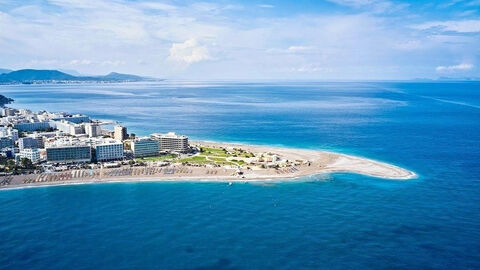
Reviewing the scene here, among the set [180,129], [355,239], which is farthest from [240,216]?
[180,129]

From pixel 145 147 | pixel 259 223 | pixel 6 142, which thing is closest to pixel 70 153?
pixel 145 147

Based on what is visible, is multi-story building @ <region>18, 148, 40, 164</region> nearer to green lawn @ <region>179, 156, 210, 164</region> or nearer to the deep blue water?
the deep blue water

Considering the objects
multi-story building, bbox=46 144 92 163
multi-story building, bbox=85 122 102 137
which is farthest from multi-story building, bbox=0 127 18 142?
multi-story building, bbox=46 144 92 163

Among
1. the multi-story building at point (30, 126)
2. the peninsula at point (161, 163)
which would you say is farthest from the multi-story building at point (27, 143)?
the multi-story building at point (30, 126)

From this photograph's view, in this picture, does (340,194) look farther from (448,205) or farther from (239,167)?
(239,167)

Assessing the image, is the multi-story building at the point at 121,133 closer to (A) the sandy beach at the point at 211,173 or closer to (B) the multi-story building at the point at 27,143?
(B) the multi-story building at the point at 27,143

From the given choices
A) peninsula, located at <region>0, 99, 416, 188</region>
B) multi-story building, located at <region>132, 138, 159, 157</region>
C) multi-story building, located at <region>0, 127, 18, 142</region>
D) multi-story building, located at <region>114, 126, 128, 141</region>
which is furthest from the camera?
multi-story building, located at <region>114, 126, 128, 141</region>

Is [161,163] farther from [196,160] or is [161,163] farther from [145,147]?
[145,147]
